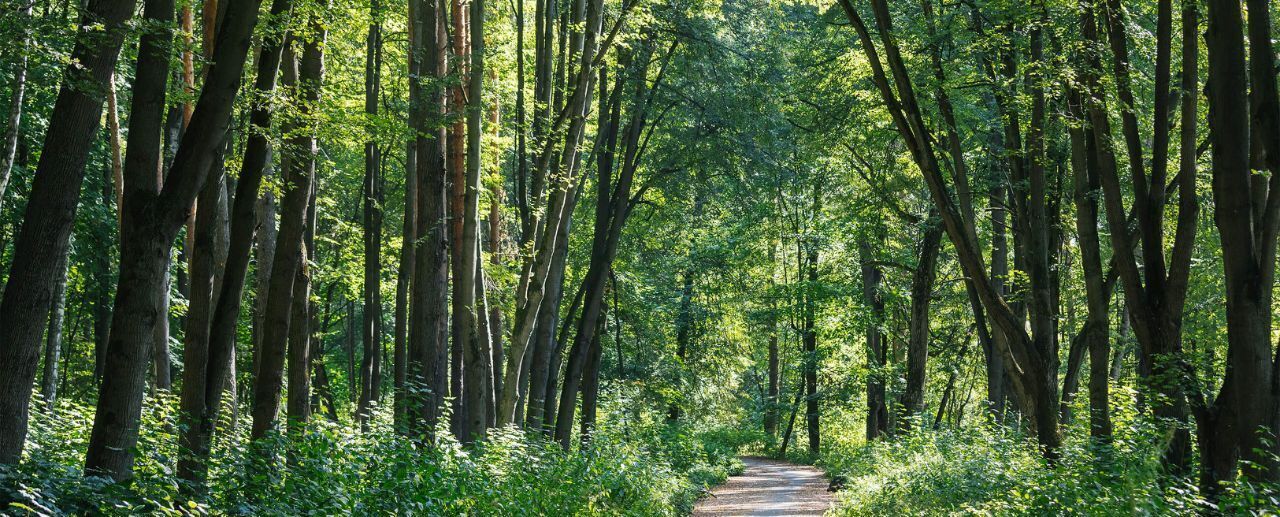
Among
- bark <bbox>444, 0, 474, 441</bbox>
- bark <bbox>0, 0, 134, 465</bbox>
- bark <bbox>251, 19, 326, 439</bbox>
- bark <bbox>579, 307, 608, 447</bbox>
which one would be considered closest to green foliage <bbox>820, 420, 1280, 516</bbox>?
bark <bbox>579, 307, 608, 447</bbox>

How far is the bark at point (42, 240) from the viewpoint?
6359 mm

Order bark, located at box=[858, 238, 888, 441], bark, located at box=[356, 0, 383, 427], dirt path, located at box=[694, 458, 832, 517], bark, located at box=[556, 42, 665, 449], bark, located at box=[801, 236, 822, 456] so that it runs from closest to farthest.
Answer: dirt path, located at box=[694, 458, 832, 517], bark, located at box=[356, 0, 383, 427], bark, located at box=[556, 42, 665, 449], bark, located at box=[858, 238, 888, 441], bark, located at box=[801, 236, 822, 456]

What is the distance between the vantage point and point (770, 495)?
17984 mm

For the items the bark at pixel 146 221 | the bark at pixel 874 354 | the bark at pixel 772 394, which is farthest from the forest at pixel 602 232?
the bark at pixel 772 394

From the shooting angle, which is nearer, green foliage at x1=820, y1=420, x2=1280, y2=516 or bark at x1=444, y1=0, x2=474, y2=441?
green foliage at x1=820, y1=420, x2=1280, y2=516

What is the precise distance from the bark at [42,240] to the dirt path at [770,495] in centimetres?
1025

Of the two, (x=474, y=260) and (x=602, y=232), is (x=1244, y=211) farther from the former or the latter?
(x=602, y=232)

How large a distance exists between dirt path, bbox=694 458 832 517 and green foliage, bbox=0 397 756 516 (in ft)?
6.63

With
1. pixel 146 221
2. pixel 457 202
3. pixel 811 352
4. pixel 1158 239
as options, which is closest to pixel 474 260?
pixel 457 202

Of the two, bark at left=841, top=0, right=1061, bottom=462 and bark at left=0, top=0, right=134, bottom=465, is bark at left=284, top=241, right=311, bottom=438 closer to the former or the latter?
bark at left=0, top=0, right=134, bottom=465

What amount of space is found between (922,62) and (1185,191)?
603 centimetres

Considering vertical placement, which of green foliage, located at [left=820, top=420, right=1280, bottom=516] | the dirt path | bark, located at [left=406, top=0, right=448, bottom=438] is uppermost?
bark, located at [left=406, top=0, right=448, bottom=438]

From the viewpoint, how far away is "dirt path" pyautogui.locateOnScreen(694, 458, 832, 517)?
1516 cm

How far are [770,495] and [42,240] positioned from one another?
14.0 m
